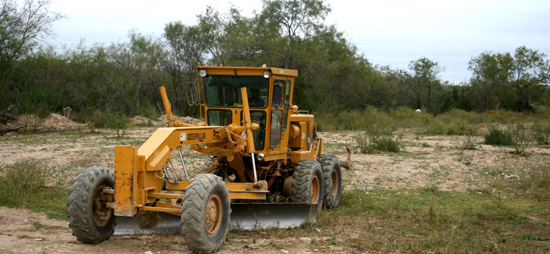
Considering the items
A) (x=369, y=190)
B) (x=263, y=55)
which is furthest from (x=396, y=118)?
(x=369, y=190)

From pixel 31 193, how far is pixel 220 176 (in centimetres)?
351

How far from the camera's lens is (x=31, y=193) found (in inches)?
392

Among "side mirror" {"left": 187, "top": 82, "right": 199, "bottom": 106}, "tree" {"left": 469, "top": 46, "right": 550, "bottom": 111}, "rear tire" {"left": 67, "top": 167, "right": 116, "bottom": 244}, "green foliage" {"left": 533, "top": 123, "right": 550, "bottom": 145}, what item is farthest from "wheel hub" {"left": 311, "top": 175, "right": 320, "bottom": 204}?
"tree" {"left": 469, "top": 46, "right": 550, "bottom": 111}

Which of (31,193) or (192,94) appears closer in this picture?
(192,94)

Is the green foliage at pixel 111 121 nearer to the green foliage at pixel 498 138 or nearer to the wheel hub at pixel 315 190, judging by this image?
the green foliage at pixel 498 138

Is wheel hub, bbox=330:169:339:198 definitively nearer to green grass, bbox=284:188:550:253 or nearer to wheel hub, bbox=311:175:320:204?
green grass, bbox=284:188:550:253

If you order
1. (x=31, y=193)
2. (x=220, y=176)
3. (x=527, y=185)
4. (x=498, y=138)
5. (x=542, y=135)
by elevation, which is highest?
(x=542, y=135)

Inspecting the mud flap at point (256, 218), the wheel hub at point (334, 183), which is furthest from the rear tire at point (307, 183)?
the wheel hub at point (334, 183)

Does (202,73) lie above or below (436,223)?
above

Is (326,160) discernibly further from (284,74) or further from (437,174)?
(437,174)

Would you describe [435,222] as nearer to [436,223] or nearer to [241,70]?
[436,223]

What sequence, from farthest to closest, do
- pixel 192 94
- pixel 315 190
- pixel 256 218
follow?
pixel 315 190
pixel 192 94
pixel 256 218

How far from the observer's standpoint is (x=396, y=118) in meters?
34.0

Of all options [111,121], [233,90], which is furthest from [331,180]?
[111,121]
